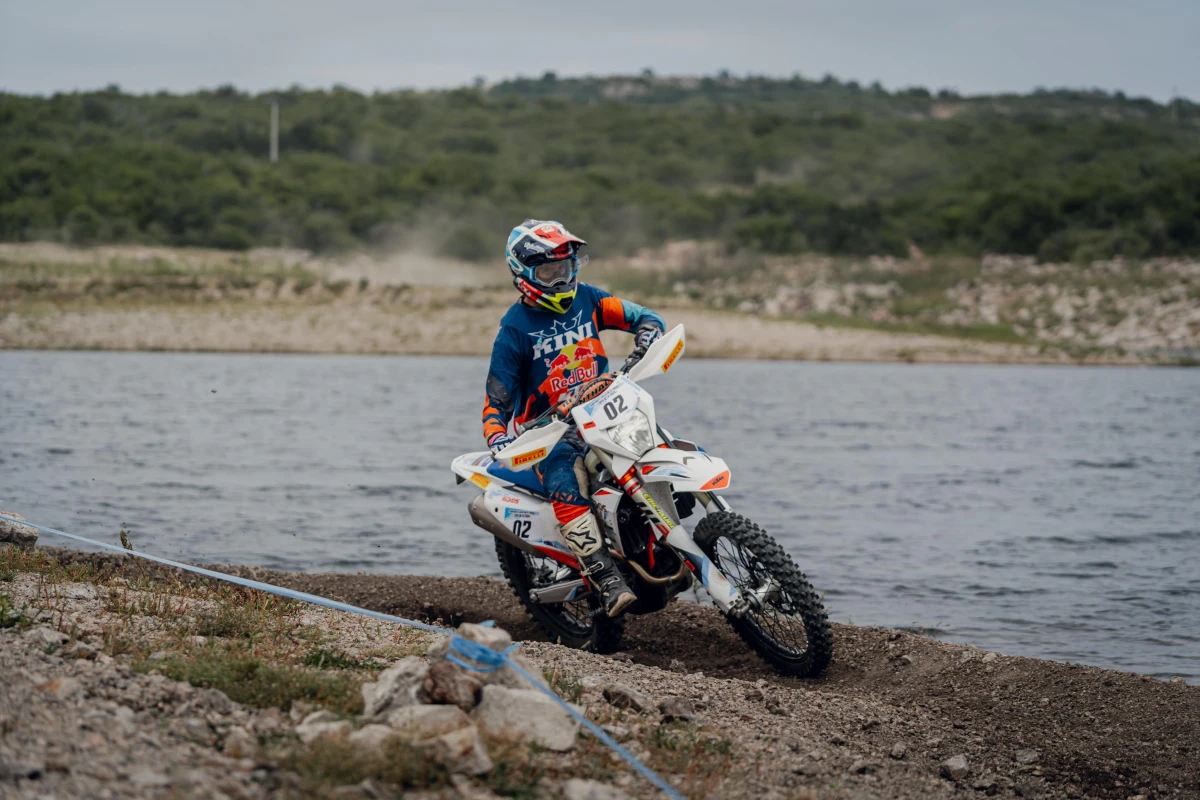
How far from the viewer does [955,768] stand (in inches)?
219

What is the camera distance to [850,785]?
17.2 feet

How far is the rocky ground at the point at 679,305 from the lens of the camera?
42812mm

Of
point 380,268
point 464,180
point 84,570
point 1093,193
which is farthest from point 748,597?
point 464,180

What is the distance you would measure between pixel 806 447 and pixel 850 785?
1553 centimetres

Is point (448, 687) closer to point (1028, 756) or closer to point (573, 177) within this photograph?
point (1028, 756)

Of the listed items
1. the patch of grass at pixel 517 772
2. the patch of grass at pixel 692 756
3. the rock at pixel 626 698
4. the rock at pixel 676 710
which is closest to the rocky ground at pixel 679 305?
the rock at pixel 626 698

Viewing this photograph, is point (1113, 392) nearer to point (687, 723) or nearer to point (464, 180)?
point (687, 723)

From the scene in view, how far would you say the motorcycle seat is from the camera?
27.4ft

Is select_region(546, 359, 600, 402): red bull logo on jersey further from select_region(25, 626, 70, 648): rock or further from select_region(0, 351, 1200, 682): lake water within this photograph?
select_region(25, 626, 70, 648): rock

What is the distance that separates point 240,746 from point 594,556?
3.41 m

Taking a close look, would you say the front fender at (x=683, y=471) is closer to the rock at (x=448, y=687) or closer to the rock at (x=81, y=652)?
the rock at (x=448, y=687)

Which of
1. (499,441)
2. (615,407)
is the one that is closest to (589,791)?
(615,407)

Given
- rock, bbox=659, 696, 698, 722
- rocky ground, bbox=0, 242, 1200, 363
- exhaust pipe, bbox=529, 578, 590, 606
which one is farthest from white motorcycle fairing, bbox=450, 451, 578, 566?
rocky ground, bbox=0, 242, 1200, 363

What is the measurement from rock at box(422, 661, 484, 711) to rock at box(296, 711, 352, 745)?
1.14 feet
